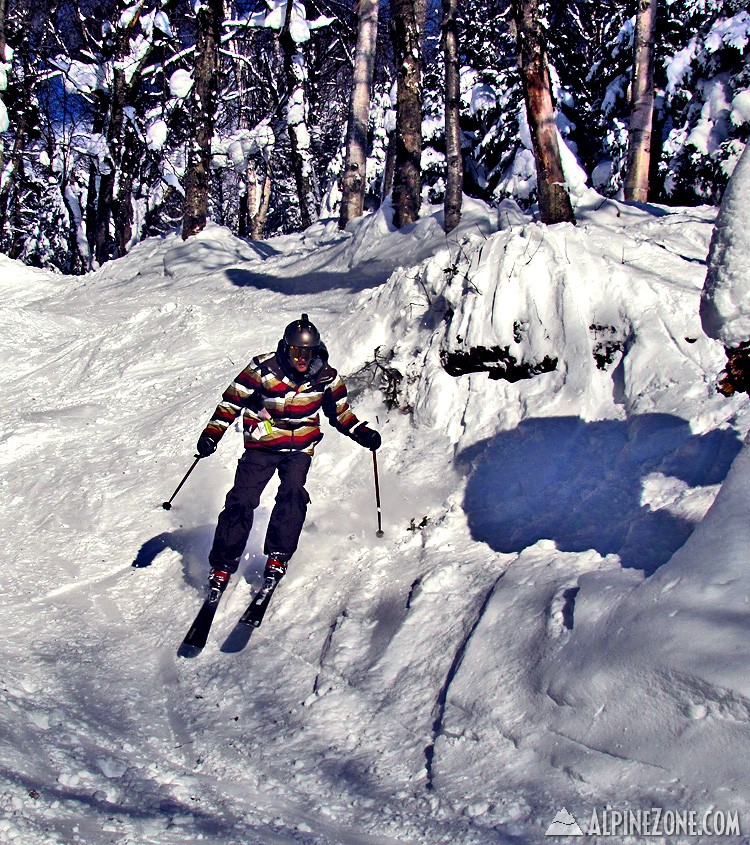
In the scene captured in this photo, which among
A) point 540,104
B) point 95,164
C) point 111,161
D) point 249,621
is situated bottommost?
point 249,621

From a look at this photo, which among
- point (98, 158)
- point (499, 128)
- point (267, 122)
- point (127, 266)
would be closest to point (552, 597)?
point (127, 266)

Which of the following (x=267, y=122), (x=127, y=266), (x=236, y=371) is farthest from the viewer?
(x=267, y=122)

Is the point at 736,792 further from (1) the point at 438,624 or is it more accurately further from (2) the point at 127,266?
(2) the point at 127,266

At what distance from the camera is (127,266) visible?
14.6 m

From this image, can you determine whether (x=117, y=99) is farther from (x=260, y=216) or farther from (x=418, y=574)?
(x=418, y=574)

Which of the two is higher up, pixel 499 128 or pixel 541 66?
pixel 541 66

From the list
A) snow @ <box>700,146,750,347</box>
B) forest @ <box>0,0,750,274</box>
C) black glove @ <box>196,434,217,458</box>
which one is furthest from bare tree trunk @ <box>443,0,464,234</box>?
snow @ <box>700,146,750,347</box>

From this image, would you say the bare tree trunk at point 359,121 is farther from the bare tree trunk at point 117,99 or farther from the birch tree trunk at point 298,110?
the bare tree trunk at point 117,99

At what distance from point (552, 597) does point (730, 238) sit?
2.15 meters

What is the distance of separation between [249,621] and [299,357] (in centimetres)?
196

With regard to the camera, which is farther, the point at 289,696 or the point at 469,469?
the point at 469,469

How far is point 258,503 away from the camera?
603cm

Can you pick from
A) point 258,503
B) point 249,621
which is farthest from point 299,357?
point 249,621

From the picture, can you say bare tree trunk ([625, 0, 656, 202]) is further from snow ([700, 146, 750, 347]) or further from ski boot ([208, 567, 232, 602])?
ski boot ([208, 567, 232, 602])
